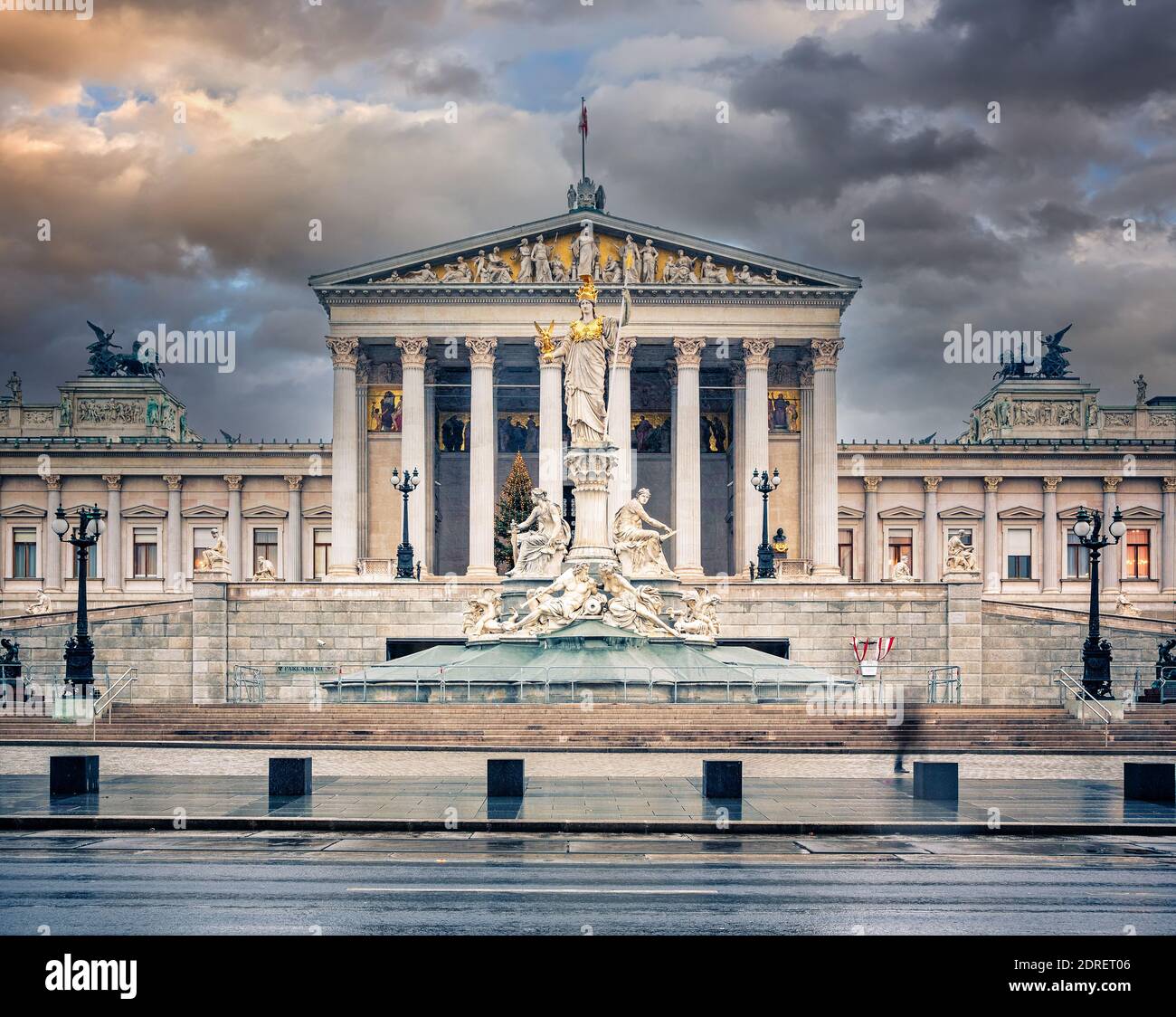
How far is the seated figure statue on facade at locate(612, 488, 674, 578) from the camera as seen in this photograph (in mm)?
44594

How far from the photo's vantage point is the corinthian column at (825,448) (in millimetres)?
75312

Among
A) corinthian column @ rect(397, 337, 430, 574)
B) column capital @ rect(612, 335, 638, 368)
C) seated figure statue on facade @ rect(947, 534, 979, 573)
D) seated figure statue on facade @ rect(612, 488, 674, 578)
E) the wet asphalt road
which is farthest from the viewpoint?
column capital @ rect(612, 335, 638, 368)

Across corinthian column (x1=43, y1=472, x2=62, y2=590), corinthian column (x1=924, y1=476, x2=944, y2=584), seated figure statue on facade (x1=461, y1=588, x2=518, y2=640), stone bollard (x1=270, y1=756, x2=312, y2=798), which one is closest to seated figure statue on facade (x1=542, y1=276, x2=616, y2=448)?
seated figure statue on facade (x1=461, y1=588, x2=518, y2=640)

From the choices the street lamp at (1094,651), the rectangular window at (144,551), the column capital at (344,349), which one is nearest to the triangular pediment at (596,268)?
the column capital at (344,349)

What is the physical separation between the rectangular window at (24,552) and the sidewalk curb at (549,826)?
244 ft

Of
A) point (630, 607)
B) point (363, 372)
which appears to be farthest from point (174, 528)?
point (630, 607)

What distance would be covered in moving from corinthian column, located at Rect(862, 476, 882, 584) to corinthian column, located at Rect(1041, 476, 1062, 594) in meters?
10.0

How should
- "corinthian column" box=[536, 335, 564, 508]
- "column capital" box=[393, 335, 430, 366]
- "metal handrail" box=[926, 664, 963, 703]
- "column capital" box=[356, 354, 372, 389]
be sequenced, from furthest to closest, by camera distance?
"column capital" box=[356, 354, 372, 389], "column capital" box=[393, 335, 430, 366], "corinthian column" box=[536, 335, 564, 508], "metal handrail" box=[926, 664, 963, 703]

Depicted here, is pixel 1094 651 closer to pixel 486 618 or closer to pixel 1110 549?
pixel 486 618

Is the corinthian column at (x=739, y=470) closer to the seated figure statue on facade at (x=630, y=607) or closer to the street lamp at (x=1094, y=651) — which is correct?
the seated figure statue on facade at (x=630, y=607)

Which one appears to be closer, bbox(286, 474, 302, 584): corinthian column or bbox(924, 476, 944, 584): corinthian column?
bbox(924, 476, 944, 584): corinthian column

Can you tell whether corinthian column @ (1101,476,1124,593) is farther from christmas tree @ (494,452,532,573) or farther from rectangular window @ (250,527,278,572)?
rectangular window @ (250,527,278,572)

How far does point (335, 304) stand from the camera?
249ft

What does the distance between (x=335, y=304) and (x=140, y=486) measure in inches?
917
